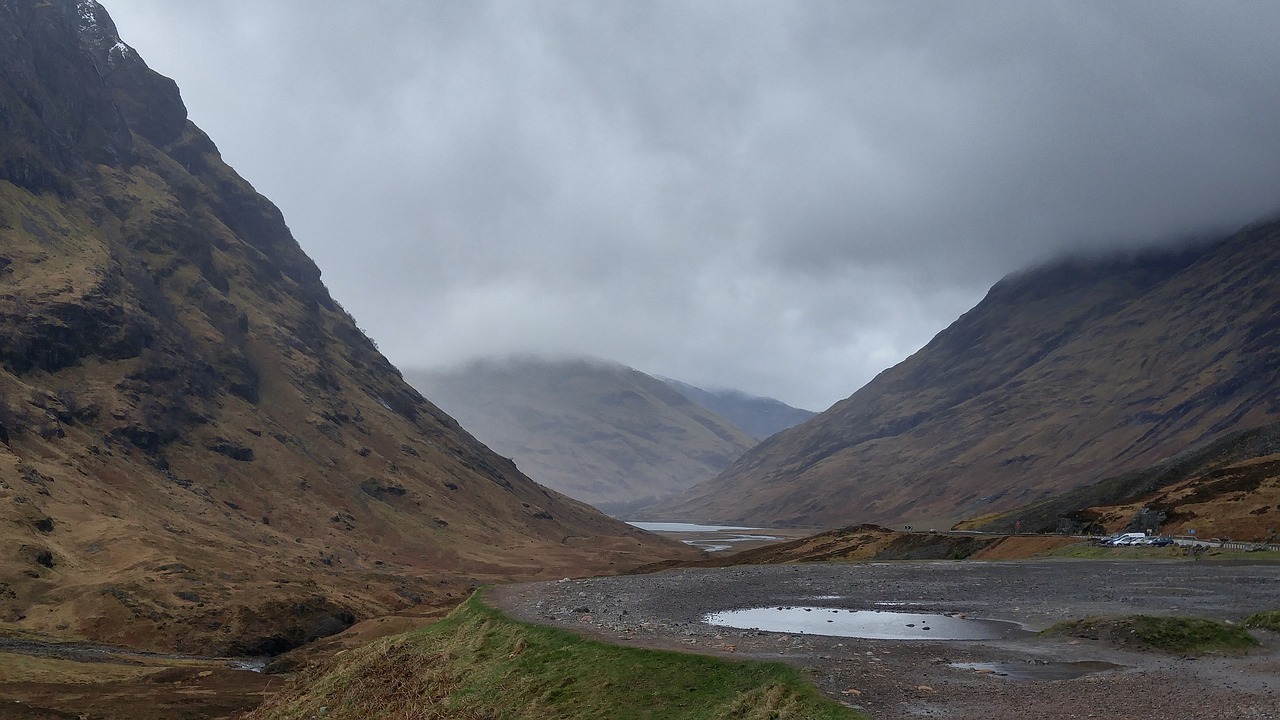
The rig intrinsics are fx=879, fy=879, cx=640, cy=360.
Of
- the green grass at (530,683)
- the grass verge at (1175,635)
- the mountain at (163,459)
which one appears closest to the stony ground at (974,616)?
the grass verge at (1175,635)

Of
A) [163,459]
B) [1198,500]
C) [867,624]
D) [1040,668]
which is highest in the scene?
[163,459]

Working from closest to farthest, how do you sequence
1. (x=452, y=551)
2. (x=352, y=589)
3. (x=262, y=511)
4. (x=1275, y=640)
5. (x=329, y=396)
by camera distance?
(x=1275, y=640) < (x=352, y=589) < (x=262, y=511) < (x=452, y=551) < (x=329, y=396)

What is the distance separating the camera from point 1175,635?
26.2 meters

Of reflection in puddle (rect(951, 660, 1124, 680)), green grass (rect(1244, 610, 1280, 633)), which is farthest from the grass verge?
reflection in puddle (rect(951, 660, 1124, 680))

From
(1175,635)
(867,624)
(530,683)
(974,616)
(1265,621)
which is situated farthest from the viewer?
(974,616)

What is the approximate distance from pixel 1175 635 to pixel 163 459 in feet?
480

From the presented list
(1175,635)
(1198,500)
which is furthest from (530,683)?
(1198,500)

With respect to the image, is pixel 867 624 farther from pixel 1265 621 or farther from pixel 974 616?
pixel 1265 621

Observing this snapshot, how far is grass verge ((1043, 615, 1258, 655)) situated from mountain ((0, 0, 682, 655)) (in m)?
66.4

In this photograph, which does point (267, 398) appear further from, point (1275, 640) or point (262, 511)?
point (1275, 640)

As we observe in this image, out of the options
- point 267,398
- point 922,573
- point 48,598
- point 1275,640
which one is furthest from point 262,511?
point 1275,640

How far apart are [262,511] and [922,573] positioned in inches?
4532

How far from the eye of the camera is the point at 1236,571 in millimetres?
52781

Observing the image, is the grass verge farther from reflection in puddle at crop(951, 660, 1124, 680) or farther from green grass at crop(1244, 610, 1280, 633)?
reflection in puddle at crop(951, 660, 1124, 680)
